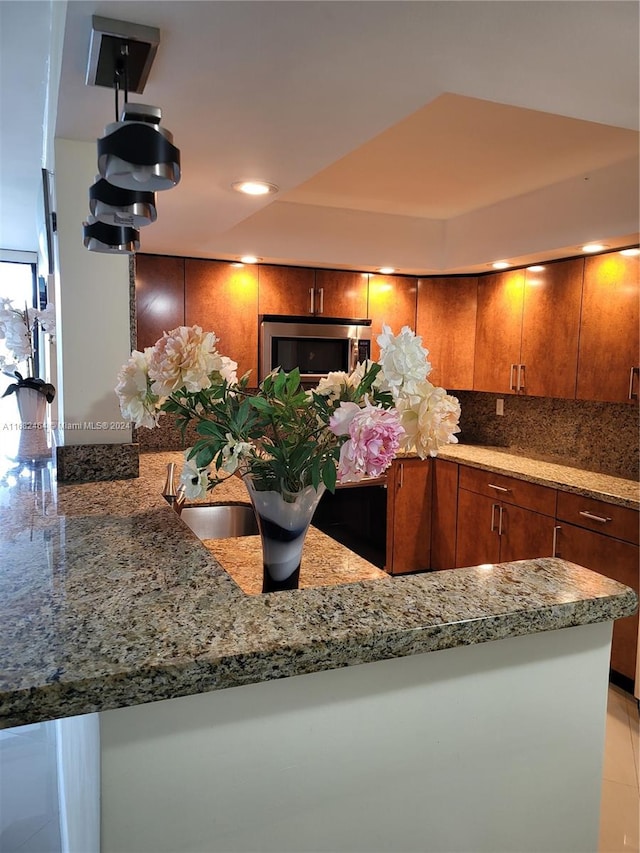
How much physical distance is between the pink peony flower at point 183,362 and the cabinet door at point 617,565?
2.33 meters

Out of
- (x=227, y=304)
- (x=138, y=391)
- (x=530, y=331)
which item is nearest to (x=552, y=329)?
(x=530, y=331)

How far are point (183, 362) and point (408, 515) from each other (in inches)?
122

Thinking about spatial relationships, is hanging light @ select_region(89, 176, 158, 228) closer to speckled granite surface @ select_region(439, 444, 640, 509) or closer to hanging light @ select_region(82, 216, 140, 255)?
hanging light @ select_region(82, 216, 140, 255)

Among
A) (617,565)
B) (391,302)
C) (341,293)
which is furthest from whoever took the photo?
(391,302)

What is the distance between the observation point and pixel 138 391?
1.13 metres

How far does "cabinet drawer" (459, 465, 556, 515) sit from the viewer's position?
3.07 m

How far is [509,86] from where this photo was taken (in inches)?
54.7

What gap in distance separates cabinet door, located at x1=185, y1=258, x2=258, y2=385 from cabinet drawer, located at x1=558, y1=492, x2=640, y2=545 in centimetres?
190

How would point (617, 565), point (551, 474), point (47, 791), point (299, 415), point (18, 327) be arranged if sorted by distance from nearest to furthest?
point (299, 415)
point (47, 791)
point (18, 327)
point (617, 565)
point (551, 474)

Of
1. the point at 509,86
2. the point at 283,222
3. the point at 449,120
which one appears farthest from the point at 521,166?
the point at 509,86

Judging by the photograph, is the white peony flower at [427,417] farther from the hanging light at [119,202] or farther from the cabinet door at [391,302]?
the cabinet door at [391,302]

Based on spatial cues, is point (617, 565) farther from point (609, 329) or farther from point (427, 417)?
point (427, 417)

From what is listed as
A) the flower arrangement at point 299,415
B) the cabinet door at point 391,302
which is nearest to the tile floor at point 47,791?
the flower arrangement at point 299,415

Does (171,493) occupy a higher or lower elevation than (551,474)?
higher
